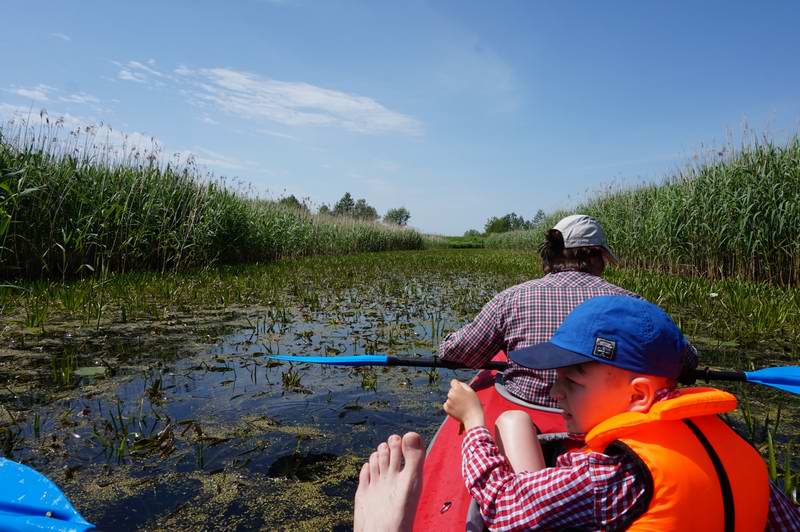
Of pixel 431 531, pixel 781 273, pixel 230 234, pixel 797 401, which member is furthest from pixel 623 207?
pixel 431 531

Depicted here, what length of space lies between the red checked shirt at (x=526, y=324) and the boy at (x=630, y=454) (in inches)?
32.0

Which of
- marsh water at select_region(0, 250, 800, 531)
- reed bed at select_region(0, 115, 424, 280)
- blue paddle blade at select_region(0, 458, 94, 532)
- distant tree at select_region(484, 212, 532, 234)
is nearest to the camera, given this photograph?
blue paddle blade at select_region(0, 458, 94, 532)

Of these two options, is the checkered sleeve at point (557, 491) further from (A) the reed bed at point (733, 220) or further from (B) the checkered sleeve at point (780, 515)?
(A) the reed bed at point (733, 220)

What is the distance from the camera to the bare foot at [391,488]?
164 centimetres

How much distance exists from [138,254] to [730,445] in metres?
9.30

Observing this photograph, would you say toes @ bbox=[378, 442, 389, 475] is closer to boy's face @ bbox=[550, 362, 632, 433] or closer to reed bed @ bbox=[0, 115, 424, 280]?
boy's face @ bbox=[550, 362, 632, 433]

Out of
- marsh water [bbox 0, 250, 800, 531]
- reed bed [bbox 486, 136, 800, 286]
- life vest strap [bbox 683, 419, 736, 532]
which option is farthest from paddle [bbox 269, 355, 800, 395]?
reed bed [bbox 486, 136, 800, 286]

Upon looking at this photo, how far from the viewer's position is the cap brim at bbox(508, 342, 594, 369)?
1.34 metres

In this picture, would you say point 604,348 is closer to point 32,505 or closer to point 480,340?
point 480,340

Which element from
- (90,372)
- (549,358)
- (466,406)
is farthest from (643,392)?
(90,372)

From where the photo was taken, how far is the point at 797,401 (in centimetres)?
369

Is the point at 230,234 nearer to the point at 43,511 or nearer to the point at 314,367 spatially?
the point at 314,367

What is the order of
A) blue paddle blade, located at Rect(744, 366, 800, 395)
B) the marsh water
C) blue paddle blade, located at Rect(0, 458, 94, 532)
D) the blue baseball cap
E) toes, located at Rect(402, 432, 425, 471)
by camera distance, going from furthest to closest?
the marsh water < blue paddle blade, located at Rect(744, 366, 800, 395) < toes, located at Rect(402, 432, 425, 471) < blue paddle blade, located at Rect(0, 458, 94, 532) < the blue baseball cap

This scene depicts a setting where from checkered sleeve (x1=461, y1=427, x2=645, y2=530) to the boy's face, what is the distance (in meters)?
0.11
